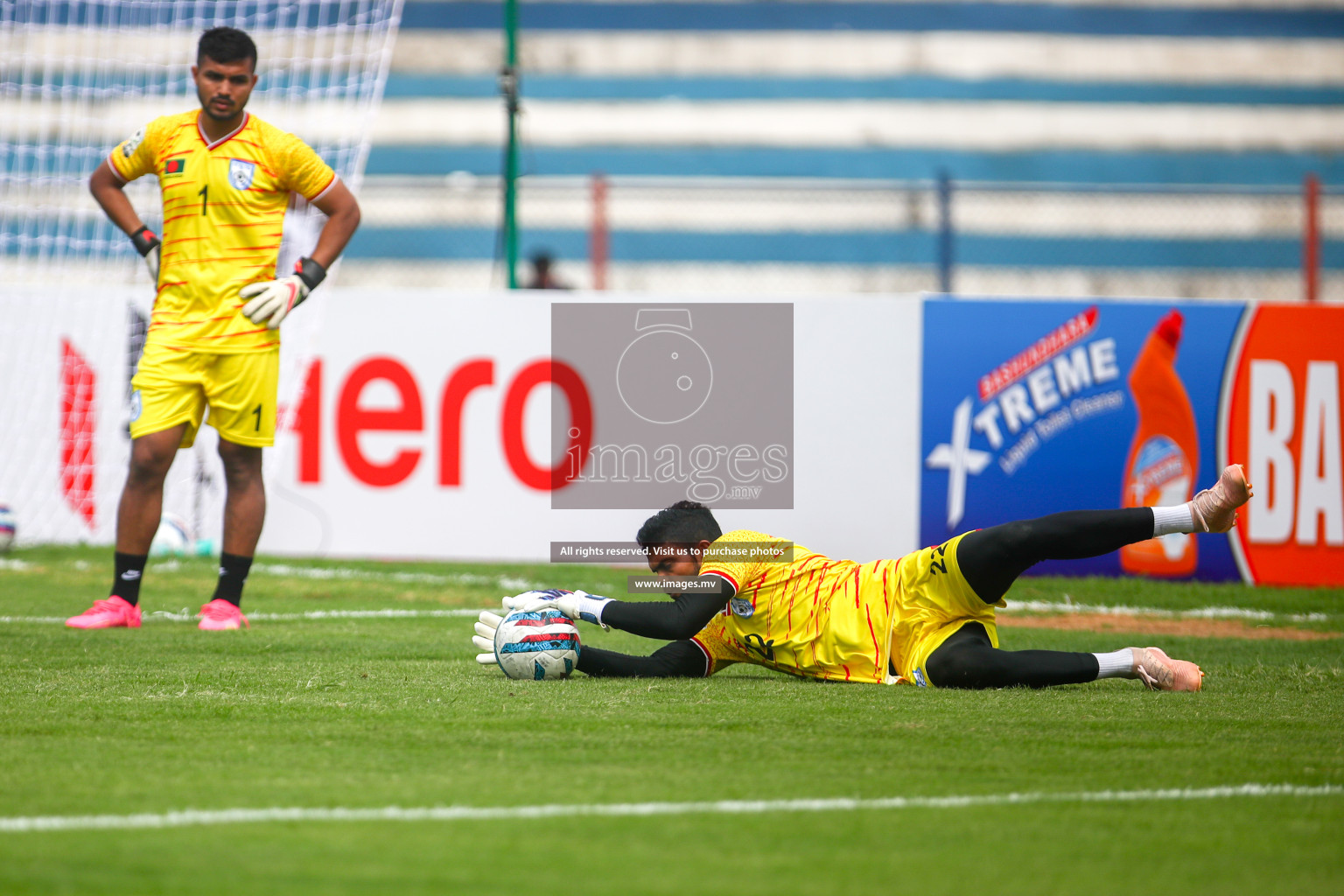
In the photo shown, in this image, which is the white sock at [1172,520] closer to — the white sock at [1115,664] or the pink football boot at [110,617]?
the white sock at [1115,664]

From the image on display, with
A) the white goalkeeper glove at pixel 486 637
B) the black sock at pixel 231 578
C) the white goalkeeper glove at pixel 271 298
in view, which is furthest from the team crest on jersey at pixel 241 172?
the white goalkeeper glove at pixel 486 637

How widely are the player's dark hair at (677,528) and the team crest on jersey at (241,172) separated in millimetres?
2234

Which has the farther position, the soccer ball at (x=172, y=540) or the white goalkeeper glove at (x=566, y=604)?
the soccer ball at (x=172, y=540)

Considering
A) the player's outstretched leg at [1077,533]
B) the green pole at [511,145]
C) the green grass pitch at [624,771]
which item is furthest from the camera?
the green pole at [511,145]

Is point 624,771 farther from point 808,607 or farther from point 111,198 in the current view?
point 111,198

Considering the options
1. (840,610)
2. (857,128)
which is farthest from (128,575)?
(857,128)

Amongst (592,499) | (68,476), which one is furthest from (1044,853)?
(68,476)

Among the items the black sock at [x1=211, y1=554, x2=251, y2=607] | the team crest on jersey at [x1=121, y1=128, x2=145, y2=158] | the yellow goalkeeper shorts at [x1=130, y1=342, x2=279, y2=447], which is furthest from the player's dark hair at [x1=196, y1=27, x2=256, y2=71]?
the black sock at [x1=211, y1=554, x2=251, y2=607]

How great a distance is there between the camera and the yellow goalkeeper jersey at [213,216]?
210 inches

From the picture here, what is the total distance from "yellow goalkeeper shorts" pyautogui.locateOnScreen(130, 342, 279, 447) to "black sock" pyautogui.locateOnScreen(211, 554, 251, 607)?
44 cm

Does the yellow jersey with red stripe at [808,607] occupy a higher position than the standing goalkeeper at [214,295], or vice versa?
the standing goalkeeper at [214,295]

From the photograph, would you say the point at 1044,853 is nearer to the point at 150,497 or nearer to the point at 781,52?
the point at 150,497

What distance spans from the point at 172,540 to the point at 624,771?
5.41 meters

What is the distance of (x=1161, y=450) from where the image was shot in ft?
24.9
